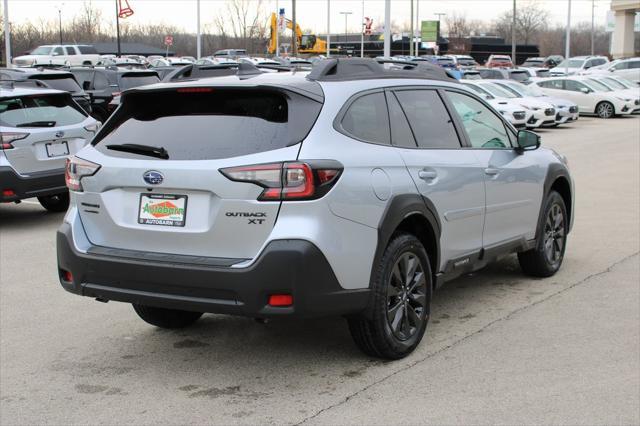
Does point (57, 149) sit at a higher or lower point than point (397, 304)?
higher

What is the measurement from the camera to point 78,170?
5113 mm

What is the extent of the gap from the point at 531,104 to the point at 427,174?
21599mm

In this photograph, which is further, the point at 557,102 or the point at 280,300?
the point at 557,102

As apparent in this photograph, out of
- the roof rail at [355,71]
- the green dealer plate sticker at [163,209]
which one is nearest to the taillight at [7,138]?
the roof rail at [355,71]

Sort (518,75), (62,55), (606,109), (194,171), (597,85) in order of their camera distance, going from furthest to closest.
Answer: (62,55), (518,75), (597,85), (606,109), (194,171)

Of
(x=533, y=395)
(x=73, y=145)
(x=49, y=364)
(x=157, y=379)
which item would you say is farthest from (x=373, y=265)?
(x=73, y=145)

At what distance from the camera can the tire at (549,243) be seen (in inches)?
282

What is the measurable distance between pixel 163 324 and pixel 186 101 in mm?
1758

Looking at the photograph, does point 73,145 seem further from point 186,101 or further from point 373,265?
point 373,265

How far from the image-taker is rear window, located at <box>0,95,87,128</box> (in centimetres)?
1009

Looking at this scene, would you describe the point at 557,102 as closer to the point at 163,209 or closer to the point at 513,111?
the point at 513,111

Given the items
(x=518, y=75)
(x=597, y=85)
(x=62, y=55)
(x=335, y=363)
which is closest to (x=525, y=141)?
(x=335, y=363)

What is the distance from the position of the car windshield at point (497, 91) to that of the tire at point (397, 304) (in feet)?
70.5

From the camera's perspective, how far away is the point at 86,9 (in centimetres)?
9100
